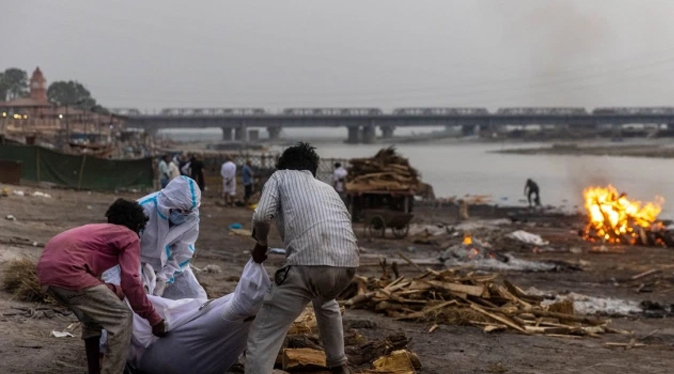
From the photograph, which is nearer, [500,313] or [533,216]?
[500,313]

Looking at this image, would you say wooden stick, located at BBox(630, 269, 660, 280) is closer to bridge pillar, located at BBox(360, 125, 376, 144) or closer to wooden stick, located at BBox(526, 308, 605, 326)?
wooden stick, located at BBox(526, 308, 605, 326)

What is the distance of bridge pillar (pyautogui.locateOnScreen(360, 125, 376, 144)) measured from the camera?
122 metres

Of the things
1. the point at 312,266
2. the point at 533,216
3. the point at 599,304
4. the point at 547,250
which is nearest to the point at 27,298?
the point at 312,266

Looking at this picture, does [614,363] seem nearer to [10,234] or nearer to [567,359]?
[567,359]

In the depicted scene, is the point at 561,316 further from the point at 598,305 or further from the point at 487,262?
the point at 487,262

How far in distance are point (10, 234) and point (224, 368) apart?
10.7 metres

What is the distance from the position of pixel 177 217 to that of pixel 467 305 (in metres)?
5.02

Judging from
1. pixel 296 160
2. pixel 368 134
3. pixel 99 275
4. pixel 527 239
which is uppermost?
pixel 296 160

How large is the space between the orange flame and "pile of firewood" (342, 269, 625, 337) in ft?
46.8

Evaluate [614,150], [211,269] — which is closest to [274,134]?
[614,150]

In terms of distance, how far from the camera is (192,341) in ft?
23.8

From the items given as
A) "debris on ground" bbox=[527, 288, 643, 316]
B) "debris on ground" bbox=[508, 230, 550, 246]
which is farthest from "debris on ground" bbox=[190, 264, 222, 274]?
"debris on ground" bbox=[508, 230, 550, 246]

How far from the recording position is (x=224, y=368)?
738 centimetres

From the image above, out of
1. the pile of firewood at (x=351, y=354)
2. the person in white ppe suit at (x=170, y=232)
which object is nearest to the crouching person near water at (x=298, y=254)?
the pile of firewood at (x=351, y=354)
